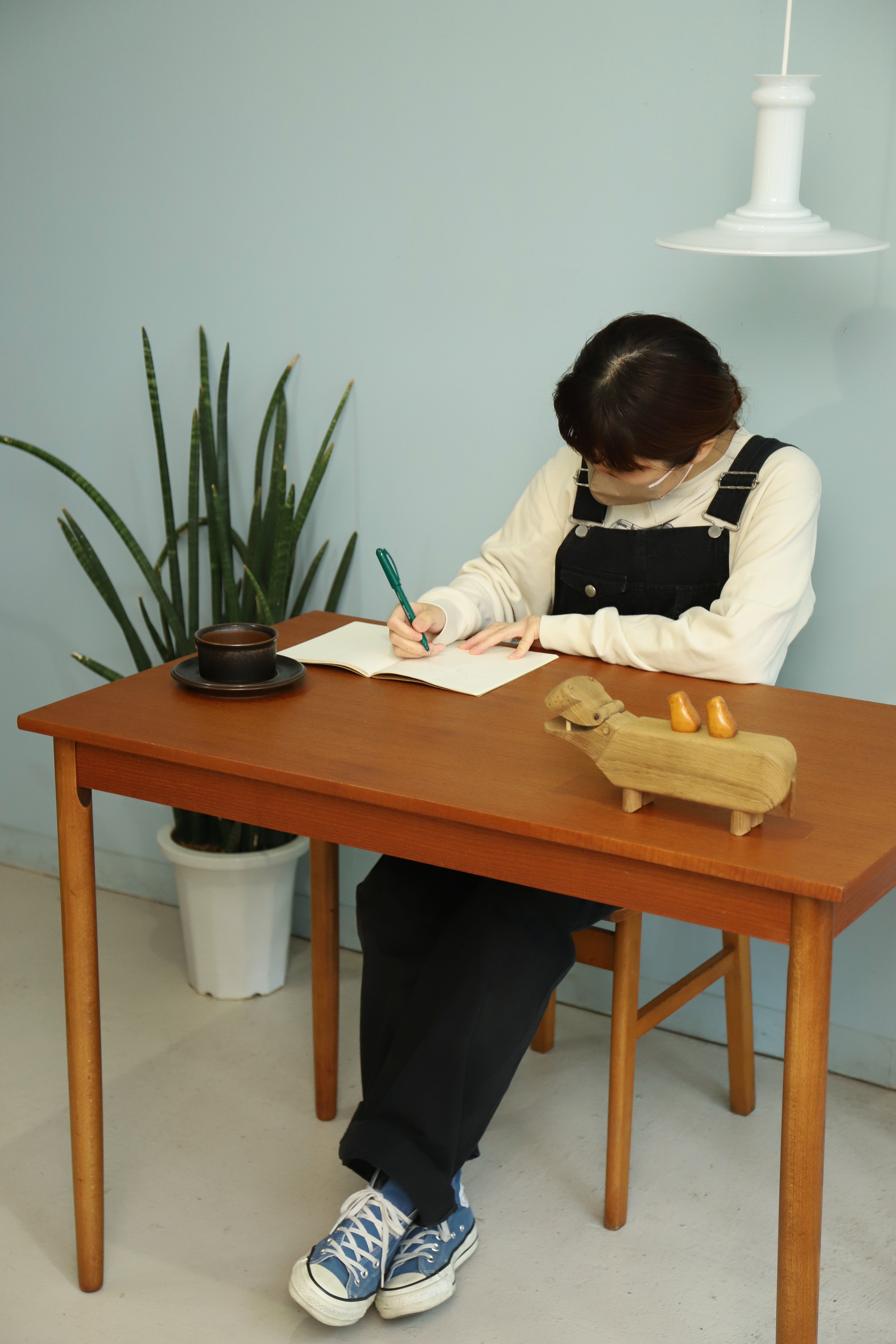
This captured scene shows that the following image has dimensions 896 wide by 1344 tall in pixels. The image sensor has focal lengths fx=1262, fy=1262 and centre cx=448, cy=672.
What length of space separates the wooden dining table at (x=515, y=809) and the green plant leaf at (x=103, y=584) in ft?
2.72

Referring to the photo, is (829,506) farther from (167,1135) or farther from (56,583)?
(56,583)

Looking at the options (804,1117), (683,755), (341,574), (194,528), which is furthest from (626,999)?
(194,528)

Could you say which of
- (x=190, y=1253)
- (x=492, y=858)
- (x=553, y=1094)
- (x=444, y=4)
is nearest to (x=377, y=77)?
(x=444, y=4)

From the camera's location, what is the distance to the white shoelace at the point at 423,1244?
70.2 inches

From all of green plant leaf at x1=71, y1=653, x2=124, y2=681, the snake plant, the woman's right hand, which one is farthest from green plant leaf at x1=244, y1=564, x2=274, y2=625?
the woman's right hand

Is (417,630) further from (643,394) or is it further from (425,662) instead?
(643,394)

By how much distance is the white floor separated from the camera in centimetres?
182

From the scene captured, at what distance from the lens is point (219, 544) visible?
2.71 metres

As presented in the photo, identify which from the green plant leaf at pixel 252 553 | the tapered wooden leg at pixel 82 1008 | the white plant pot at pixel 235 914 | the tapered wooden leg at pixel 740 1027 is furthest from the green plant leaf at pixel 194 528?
the tapered wooden leg at pixel 740 1027

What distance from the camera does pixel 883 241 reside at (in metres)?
2.12

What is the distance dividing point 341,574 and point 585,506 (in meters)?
0.75

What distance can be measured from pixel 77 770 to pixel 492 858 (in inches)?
24.1

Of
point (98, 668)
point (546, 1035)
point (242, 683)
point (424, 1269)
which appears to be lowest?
point (546, 1035)

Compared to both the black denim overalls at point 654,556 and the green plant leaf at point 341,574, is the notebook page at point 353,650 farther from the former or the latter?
the green plant leaf at point 341,574
